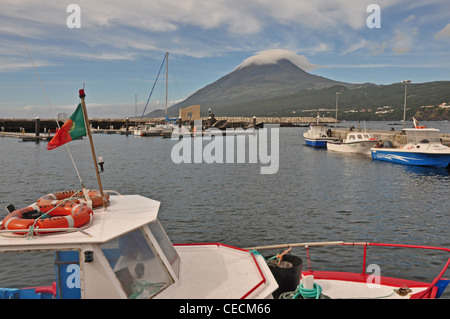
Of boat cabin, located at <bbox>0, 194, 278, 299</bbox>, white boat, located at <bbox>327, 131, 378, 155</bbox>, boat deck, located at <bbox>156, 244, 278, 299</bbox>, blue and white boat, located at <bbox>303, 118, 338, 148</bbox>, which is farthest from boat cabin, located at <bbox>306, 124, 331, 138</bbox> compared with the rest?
boat cabin, located at <bbox>0, 194, 278, 299</bbox>

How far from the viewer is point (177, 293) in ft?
22.1

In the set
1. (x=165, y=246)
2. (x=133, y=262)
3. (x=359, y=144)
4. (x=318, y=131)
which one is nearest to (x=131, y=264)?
(x=133, y=262)

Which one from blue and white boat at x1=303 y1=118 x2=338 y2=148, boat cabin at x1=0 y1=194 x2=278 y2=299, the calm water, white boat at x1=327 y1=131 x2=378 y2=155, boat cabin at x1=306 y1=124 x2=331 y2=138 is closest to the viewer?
boat cabin at x1=0 y1=194 x2=278 y2=299

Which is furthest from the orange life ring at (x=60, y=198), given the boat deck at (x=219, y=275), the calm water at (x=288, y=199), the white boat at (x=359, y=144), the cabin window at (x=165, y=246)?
the white boat at (x=359, y=144)

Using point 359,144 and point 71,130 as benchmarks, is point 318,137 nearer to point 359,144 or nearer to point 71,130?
point 359,144

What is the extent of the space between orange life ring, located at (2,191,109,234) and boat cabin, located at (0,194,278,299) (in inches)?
6.5

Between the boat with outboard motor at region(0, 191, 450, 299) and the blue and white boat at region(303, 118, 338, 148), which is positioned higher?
the blue and white boat at region(303, 118, 338, 148)

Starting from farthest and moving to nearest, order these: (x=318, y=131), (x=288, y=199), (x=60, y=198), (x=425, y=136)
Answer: (x=318, y=131) → (x=425, y=136) → (x=288, y=199) → (x=60, y=198)

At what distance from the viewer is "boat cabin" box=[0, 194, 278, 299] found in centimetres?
614

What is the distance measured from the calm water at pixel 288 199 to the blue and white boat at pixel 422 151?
4.34 ft

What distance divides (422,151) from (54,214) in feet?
157

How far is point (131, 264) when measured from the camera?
671cm

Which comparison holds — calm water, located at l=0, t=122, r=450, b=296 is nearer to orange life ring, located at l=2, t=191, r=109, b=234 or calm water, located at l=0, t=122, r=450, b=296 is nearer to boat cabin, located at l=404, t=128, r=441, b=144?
boat cabin, located at l=404, t=128, r=441, b=144

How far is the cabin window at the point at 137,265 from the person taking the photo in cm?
653
